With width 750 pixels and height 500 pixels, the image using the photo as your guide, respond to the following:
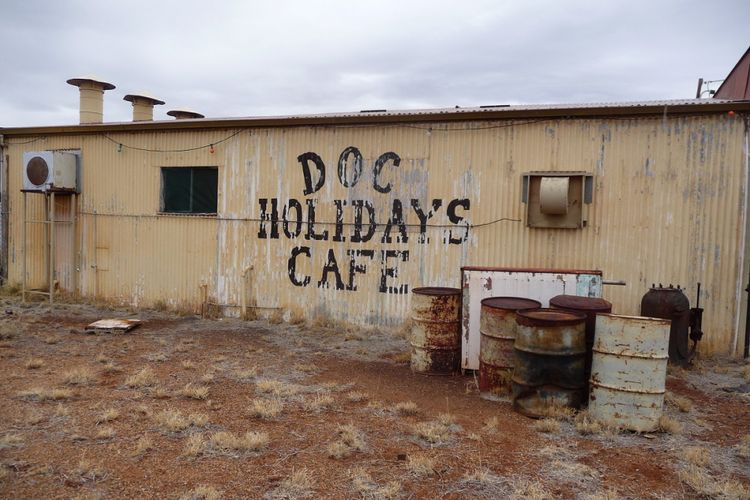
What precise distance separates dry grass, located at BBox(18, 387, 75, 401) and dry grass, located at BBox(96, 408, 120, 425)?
916 millimetres

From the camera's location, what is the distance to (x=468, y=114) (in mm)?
10586

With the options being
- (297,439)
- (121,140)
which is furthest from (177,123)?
(297,439)

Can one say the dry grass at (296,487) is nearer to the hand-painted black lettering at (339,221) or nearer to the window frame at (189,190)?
the hand-painted black lettering at (339,221)

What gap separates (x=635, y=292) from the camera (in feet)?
32.1

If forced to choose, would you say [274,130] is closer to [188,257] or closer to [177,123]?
[177,123]

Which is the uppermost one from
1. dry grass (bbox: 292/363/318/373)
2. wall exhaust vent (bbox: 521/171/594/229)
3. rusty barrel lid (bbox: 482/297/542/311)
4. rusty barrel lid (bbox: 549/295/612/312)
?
wall exhaust vent (bbox: 521/171/594/229)

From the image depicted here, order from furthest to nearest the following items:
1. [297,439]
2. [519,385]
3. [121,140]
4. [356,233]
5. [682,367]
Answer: [121,140] < [356,233] < [682,367] < [519,385] < [297,439]

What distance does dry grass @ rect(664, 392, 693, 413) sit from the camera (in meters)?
6.86

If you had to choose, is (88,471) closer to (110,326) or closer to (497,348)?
(497,348)

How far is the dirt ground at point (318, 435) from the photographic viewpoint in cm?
476

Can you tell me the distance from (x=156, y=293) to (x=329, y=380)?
698 cm

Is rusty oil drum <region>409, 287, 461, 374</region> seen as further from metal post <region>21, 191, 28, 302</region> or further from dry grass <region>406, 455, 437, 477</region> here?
metal post <region>21, 191, 28, 302</region>

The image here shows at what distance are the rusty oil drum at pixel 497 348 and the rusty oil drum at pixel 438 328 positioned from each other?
0.88 meters

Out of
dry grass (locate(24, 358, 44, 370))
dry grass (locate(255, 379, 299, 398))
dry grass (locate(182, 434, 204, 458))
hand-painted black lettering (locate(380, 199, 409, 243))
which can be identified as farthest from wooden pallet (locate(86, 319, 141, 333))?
dry grass (locate(182, 434, 204, 458))
